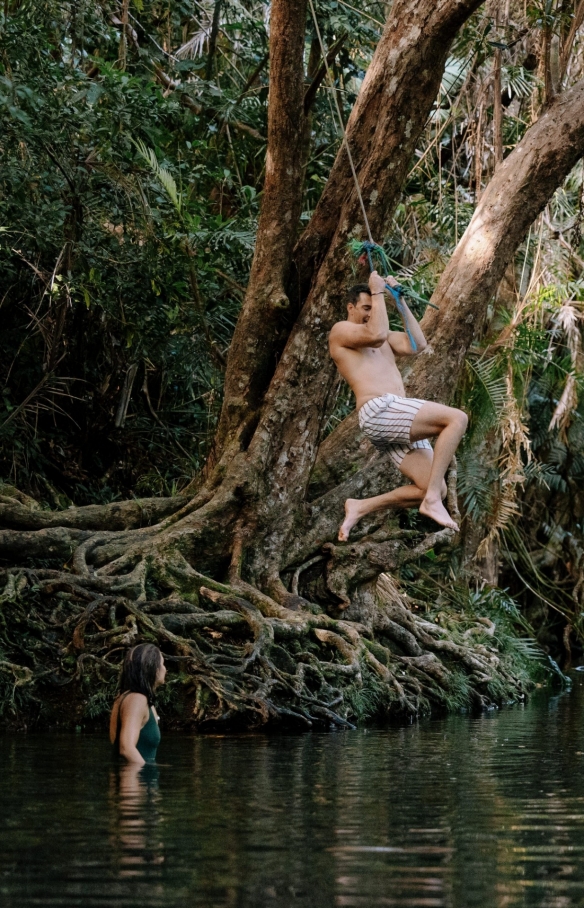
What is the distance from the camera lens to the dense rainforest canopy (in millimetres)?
9273

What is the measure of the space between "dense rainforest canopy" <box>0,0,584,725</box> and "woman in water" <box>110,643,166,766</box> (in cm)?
163

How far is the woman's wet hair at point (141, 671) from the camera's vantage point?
6891 mm

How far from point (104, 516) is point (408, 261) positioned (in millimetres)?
6573

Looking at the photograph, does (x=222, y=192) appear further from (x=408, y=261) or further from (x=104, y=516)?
(x=104, y=516)

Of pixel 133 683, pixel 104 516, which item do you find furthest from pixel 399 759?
pixel 104 516

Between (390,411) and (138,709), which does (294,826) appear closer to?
(138,709)

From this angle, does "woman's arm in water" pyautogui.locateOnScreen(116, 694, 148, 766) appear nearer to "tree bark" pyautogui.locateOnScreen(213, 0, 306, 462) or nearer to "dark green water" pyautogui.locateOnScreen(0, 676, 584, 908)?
"dark green water" pyautogui.locateOnScreen(0, 676, 584, 908)

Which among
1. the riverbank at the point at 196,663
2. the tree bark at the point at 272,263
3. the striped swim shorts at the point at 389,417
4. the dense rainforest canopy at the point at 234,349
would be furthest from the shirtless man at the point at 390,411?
the tree bark at the point at 272,263

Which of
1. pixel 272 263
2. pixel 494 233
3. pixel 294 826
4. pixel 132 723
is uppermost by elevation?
pixel 494 233

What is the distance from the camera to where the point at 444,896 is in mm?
3748

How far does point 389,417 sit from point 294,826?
3.80 metres

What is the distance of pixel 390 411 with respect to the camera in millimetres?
8211

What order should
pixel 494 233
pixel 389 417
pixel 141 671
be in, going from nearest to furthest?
1. pixel 141 671
2. pixel 389 417
3. pixel 494 233

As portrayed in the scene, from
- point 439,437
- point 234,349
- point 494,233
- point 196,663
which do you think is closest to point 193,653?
point 196,663
